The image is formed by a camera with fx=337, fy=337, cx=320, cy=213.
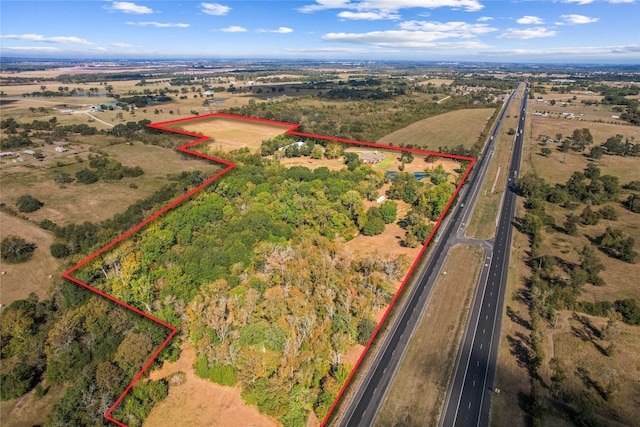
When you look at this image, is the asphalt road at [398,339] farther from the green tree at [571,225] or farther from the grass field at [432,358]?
the green tree at [571,225]

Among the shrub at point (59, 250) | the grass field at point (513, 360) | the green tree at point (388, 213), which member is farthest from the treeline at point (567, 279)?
the shrub at point (59, 250)

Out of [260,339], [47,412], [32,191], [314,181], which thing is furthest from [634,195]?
[32,191]

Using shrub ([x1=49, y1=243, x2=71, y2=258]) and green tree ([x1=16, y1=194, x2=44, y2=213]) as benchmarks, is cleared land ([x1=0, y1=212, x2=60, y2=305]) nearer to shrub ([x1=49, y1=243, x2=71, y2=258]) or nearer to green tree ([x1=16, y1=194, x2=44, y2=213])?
shrub ([x1=49, y1=243, x2=71, y2=258])

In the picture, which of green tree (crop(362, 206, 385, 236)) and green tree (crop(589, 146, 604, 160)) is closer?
green tree (crop(362, 206, 385, 236))

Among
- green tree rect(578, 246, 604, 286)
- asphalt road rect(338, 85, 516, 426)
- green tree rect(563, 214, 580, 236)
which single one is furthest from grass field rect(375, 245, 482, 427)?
green tree rect(563, 214, 580, 236)

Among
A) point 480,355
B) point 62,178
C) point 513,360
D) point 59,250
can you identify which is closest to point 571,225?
point 513,360

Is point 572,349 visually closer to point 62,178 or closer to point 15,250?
point 15,250
